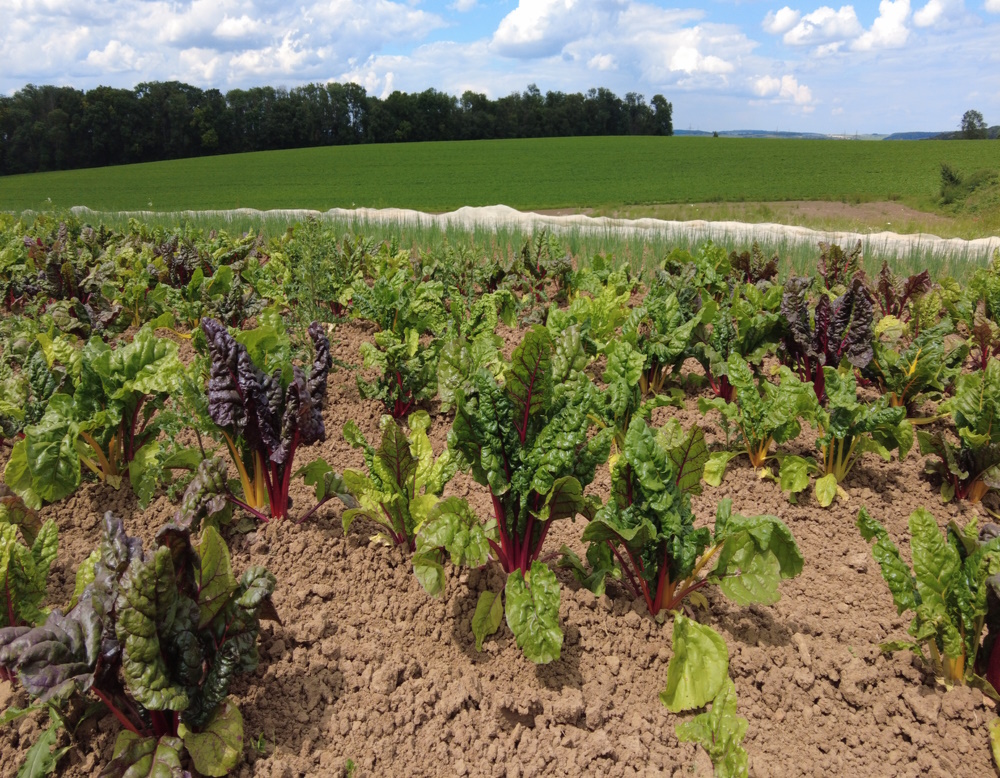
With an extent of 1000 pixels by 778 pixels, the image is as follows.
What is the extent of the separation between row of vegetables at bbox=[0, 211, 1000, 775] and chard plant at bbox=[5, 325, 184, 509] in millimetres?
11

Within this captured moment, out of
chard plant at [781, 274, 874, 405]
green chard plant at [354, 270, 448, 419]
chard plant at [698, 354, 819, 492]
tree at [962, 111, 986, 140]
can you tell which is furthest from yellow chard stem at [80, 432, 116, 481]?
tree at [962, 111, 986, 140]

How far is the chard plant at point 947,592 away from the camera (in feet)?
6.25

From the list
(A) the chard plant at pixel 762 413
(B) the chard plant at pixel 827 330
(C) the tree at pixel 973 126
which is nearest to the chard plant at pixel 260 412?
(A) the chard plant at pixel 762 413

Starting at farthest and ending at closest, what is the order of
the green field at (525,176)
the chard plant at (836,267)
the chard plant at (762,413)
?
the green field at (525,176), the chard plant at (836,267), the chard plant at (762,413)

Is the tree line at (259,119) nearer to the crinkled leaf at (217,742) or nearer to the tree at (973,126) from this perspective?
the tree at (973,126)

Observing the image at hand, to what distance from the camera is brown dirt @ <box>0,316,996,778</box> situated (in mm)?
1819

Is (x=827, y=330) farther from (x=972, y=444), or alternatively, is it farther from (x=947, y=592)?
(x=947, y=592)

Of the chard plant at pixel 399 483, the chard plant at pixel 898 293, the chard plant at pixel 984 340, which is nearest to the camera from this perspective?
the chard plant at pixel 399 483

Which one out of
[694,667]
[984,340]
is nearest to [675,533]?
[694,667]

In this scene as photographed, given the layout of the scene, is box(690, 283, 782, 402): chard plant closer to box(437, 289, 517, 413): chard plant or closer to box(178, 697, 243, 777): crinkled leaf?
box(437, 289, 517, 413): chard plant

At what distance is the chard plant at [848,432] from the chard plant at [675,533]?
3.51 ft

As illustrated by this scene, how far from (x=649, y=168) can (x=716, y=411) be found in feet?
117

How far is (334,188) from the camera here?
107 ft

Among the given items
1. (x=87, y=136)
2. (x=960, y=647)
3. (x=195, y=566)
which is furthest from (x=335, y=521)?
(x=87, y=136)
